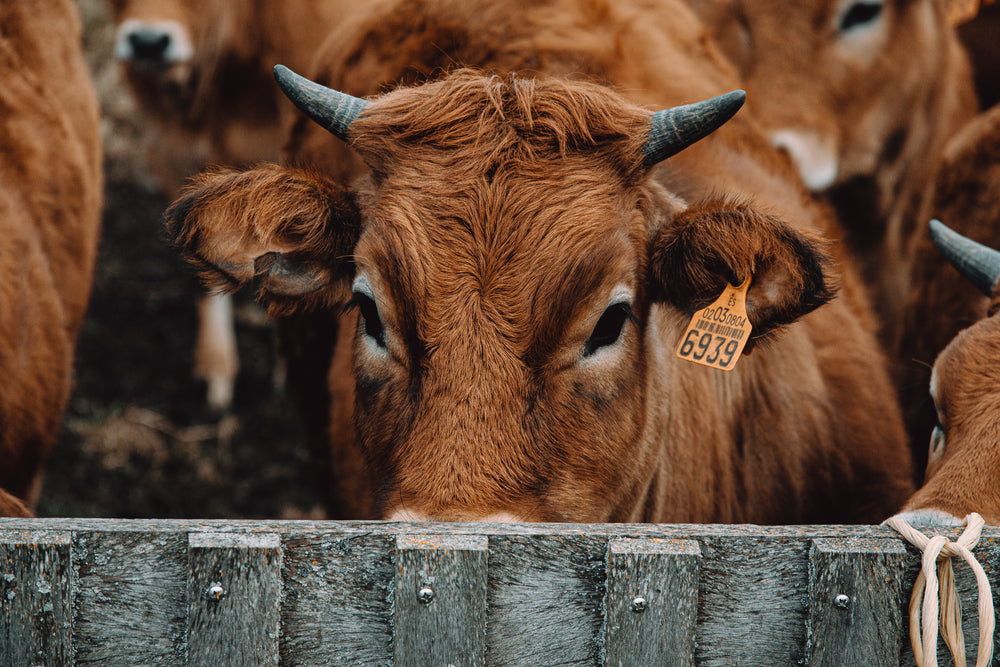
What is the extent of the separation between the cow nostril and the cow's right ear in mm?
4306

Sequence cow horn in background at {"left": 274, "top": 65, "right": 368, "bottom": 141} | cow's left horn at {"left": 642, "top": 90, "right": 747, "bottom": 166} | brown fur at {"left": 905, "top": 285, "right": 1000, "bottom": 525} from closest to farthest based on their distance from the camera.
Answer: brown fur at {"left": 905, "top": 285, "right": 1000, "bottom": 525} → cow's left horn at {"left": 642, "top": 90, "right": 747, "bottom": 166} → cow horn in background at {"left": 274, "top": 65, "right": 368, "bottom": 141}

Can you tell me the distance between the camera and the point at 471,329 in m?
2.38

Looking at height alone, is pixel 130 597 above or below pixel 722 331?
below

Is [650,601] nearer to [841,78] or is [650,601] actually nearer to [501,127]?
[501,127]

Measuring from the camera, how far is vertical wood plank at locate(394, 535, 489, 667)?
1715 millimetres

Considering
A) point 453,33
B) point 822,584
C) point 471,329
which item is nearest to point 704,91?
point 453,33

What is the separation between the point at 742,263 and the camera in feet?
8.32

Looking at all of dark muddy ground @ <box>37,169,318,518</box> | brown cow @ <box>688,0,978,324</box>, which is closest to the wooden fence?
dark muddy ground @ <box>37,169,318,518</box>

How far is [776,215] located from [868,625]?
1243 millimetres

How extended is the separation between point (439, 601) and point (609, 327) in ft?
A: 3.58

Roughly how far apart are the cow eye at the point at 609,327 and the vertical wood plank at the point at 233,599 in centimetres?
111

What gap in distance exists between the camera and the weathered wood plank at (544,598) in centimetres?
175

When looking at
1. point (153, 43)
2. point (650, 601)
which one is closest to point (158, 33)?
point (153, 43)

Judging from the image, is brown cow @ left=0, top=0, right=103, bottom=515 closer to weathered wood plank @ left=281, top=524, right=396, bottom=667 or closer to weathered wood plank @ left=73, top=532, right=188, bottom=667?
weathered wood plank @ left=73, top=532, right=188, bottom=667
